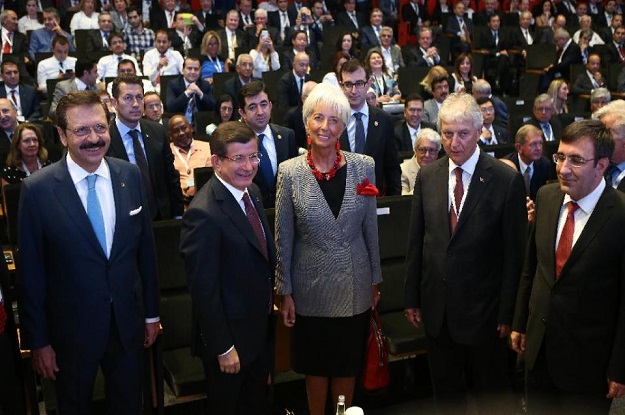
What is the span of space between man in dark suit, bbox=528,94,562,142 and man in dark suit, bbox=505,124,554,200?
1415 mm

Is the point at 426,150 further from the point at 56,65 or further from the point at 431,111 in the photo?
the point at 56,65

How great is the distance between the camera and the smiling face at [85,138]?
242 centimetres

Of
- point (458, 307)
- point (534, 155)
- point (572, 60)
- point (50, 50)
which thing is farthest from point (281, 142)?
point (572, 60)

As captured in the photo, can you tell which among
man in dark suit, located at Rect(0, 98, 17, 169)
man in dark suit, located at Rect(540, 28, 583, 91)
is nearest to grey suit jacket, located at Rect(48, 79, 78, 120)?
man in dark suit, located at Rect(0, 98, 17, 169)

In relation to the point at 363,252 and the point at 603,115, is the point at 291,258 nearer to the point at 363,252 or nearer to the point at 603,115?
the point at 363,252

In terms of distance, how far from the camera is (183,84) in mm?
7570

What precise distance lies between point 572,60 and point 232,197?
361 inches

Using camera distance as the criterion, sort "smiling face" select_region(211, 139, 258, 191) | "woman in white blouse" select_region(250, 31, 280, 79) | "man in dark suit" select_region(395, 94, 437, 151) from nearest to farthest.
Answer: "smiling face" select_region(211, 139, 258, 191) → "man in dark suit" select_region(395, 94, 437, 151) → "woman in white blouse" select_region(250, 31, 280, 79)

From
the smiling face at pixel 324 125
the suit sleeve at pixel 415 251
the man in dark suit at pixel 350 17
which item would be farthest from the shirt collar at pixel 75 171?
the man in dark suit at pixel 350 17

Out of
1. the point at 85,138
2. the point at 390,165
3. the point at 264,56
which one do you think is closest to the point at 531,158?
the point at 390,165

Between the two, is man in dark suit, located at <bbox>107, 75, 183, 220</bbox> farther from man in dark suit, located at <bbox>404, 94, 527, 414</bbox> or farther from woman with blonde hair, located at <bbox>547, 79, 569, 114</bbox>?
woman with blonde hair, located at <bbox>547, 79, 569, 114</bbox>

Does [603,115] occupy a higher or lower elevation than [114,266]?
higher

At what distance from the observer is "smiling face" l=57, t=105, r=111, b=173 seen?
242 centimetres

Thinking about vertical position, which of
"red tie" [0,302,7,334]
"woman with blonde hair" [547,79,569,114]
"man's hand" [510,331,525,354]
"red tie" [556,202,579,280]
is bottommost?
"man's hand" [510,331,525,354]
